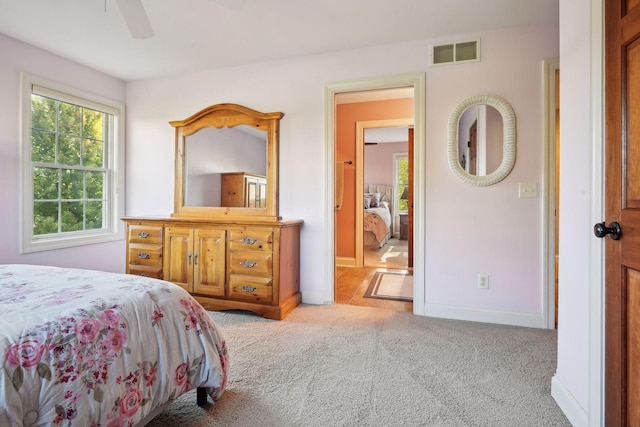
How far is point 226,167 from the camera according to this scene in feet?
11.0

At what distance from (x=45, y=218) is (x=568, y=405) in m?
4.14

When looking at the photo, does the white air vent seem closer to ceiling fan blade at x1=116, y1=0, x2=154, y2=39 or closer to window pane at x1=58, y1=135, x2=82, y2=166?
ceiling fan blade at x1=116, y1=0, x2=154, y2=39

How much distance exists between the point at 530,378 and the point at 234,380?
1613mm

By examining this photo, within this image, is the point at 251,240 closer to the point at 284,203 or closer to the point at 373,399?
the point at 284,203

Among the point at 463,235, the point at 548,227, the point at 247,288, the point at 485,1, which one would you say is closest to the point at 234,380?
the point at 247,288

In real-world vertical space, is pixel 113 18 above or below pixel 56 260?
above

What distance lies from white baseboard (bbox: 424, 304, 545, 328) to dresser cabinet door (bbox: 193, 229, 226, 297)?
5.94 feet

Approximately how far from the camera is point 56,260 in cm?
317

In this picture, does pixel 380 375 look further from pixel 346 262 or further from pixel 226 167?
pixel 346 262

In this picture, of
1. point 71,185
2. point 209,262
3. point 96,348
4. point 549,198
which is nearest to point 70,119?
point 71,185

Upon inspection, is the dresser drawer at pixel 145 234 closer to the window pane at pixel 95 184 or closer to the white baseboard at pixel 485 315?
the window pane at pixel 95 184

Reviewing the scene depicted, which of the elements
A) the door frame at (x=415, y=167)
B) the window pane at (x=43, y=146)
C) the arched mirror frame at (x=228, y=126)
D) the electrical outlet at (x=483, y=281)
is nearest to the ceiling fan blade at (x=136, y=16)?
the arched mirror frame at (x=228, y=126)

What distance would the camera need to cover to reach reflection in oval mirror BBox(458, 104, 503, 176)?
8.80ft

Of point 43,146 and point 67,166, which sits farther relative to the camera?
point 67,166
